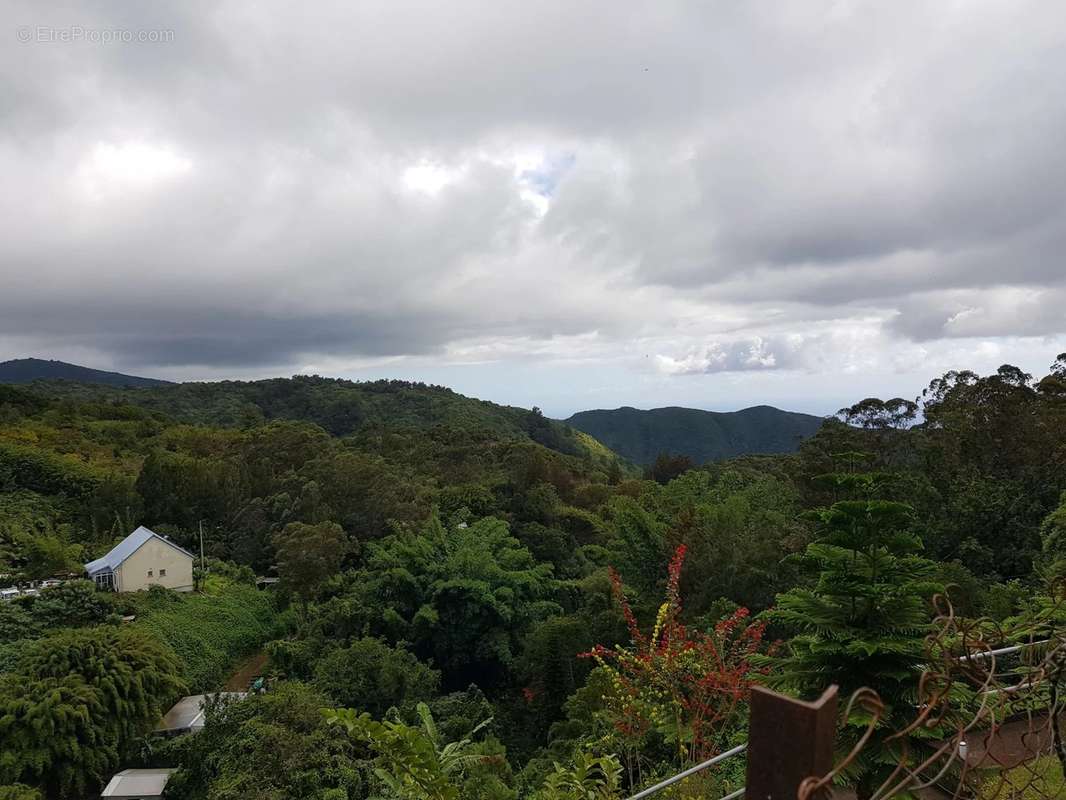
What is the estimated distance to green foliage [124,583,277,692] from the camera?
14734 mm

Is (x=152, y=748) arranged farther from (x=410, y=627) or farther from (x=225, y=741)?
(x=410, y=627)

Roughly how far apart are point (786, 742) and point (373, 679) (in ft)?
38.4

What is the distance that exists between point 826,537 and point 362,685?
10072 mm

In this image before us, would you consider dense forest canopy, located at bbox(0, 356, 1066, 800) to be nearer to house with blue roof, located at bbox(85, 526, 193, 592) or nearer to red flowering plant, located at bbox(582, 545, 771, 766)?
red flowering plant, located at bbox(582, 545, 771, 766)

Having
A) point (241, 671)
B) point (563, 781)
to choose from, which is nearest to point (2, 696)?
point (241, 671)

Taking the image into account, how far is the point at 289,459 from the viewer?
1089 inches

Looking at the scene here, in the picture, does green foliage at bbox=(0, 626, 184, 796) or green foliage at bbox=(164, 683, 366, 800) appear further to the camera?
green foliage at bbox=(0, 626, 184, 796)

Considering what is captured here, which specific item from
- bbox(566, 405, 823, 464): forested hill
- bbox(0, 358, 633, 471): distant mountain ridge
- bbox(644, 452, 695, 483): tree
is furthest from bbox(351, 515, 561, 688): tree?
bbox(566, 405, 823, 464): forested hill

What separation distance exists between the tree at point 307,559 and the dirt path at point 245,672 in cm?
170

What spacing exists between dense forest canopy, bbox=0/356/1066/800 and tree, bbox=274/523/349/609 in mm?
70

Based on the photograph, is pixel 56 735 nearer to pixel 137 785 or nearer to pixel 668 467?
pixel 137 785

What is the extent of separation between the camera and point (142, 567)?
1742cm

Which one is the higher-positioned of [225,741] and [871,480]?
[871,480]

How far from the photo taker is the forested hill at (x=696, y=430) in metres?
109
